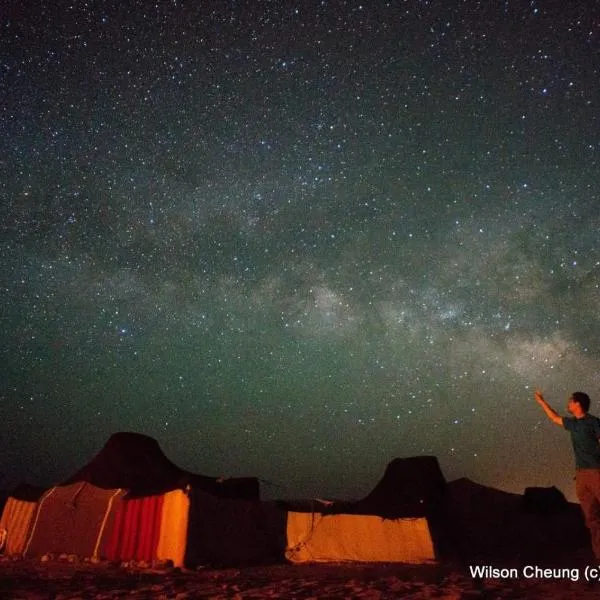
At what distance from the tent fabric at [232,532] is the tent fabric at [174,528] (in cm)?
17

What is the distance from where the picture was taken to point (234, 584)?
8.29 m

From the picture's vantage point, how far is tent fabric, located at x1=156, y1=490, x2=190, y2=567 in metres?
13.5

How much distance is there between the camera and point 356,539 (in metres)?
14.8

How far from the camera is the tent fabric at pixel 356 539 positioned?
14023 mm

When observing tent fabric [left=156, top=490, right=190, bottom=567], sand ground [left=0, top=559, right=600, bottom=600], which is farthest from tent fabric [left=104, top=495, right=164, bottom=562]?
sand ground [left=0, top=559, right=600, bottom=600]

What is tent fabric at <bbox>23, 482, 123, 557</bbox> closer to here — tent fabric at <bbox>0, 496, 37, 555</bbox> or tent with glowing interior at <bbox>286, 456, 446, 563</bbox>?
tent fabric at <bbox>0, 496, 37, 555</bbox>

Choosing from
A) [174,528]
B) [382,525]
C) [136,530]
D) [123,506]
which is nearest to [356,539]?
[382,525]

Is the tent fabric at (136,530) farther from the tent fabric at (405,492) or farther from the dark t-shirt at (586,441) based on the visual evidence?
the dark t-shirt at (586,441)

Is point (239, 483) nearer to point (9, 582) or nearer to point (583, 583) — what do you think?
point (9, 582)

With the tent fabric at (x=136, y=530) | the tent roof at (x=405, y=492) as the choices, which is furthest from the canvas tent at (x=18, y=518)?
the tent roof at (x=405, y=492)

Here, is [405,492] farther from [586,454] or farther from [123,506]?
[586,454]

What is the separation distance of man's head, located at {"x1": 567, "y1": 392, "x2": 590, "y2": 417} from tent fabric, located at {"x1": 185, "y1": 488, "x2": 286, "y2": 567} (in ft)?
37.2

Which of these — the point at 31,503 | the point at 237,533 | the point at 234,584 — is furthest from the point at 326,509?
the point at 31,503

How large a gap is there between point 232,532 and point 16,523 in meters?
8.37
